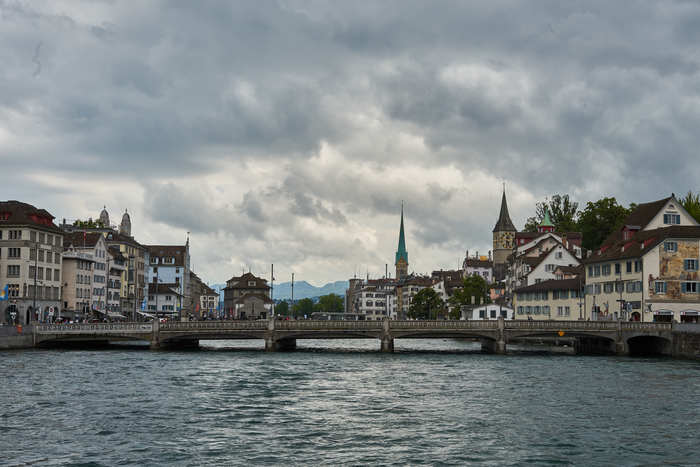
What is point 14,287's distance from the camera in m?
106

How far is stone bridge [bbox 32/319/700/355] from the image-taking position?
265ft

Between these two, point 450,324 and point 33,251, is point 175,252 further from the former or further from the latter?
point 450,324

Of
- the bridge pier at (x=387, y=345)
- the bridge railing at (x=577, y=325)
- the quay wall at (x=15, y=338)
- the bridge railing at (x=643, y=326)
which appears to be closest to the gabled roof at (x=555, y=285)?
the bridge railing at (x=577, y=325)

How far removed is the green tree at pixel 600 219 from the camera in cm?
12800

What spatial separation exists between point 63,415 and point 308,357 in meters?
41.5

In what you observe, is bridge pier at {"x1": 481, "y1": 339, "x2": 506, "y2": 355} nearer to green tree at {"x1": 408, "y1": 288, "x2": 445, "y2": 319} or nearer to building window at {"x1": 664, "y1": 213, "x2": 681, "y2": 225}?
building window at {"x1": 664, "y1": 213, "x2": 681, "y2": 225}

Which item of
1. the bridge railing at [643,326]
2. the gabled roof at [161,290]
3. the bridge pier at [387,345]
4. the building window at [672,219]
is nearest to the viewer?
the bridge railing at [643,326]

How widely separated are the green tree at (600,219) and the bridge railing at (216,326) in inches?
2669

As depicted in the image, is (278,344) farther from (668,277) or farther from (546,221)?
(546,221)

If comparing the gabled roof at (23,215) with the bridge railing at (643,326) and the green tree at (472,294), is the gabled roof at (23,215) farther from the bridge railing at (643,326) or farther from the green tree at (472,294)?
the bridge railing at (643,326)

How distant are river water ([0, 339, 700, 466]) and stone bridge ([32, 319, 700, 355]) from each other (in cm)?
1071

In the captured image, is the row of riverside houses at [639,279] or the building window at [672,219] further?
the building window at [672,219]

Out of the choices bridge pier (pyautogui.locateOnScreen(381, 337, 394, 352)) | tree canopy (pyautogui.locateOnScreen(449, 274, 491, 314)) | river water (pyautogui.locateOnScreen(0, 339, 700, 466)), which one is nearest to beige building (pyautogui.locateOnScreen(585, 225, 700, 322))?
river water (pyautogui.locateOnScreen(0, 339, 700, 466))

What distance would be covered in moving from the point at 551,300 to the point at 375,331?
125 ft
